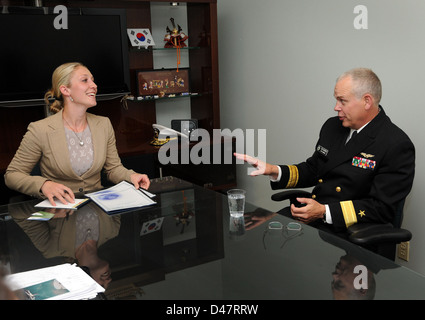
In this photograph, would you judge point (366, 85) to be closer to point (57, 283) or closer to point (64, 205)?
point (64, 205)

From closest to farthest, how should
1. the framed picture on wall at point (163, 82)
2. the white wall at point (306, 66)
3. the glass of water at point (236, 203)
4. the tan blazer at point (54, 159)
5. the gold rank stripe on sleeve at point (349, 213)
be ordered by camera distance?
the glass of water at point (236, 203)
the gold rank stripe on sleeve at point (349, 213)
the tan blazer at point (54, 159)
the white wall at point (306, 66)
the framed picture on wall at point (163, 82)

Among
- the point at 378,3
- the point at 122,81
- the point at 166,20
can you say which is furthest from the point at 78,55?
the point at 378,3

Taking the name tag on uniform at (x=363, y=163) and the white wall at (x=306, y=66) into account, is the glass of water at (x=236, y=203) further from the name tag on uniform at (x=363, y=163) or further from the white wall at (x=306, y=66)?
the white wall at (x=306, y=66)

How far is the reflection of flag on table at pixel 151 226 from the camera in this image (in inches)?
67.4

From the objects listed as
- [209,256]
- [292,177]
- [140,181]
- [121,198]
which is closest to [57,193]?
[121,198]

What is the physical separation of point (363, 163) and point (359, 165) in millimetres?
25

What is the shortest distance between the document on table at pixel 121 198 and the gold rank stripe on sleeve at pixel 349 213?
87 centimetres

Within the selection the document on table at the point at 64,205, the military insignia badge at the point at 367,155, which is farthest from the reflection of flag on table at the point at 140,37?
the military insignia badge at the point at 367,155

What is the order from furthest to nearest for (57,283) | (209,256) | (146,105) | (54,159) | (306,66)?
(146,105), (306,66), (54,159), (209,256), (57,283)

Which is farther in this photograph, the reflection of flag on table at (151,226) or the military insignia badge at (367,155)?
the military insignia badge at (367,155)

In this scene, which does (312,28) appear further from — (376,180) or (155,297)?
(155,297)

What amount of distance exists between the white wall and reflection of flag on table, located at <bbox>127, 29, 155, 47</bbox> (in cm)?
68

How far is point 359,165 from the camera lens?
2.24 meters
